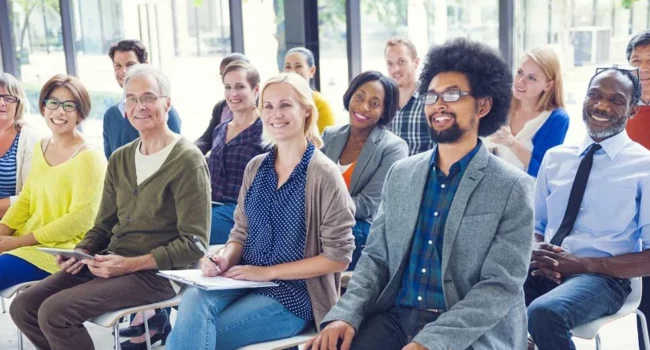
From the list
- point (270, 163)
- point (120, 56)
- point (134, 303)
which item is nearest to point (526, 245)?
point (270, 163)

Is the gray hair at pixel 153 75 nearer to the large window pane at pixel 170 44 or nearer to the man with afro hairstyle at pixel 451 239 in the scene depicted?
the man with afro hairstyle at pixel 451 239

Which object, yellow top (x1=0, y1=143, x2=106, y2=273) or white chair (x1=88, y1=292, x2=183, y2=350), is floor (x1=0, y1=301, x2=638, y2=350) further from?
white chair (x1=88, y1=292, x2=183, y2=350)

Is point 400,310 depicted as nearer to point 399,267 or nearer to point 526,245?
point 399,267

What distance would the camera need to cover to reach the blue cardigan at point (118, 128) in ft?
13.6

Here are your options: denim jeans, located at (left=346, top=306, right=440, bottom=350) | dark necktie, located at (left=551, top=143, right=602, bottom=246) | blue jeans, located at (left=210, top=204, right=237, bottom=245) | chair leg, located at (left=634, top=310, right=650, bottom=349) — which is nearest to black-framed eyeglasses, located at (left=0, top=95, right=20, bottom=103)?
blue jeans, located at (left=210, top=204, right=237, bottom=245)

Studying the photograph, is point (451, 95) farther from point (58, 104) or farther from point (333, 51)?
point (333, 51)

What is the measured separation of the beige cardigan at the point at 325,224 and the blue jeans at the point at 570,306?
653mm

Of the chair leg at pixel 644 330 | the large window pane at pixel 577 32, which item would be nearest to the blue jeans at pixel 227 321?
the chair leg at pixel 644 330

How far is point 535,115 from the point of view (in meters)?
3.61

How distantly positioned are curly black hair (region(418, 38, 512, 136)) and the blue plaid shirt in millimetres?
122

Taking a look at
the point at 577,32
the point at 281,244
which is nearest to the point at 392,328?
the point at 281,244

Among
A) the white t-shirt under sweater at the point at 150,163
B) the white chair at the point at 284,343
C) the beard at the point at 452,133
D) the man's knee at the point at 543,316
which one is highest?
the beard at the point at 452,133

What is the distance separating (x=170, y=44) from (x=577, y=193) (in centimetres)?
428

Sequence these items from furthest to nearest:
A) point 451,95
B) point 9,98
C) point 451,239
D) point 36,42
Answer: point 36,42 → point 9,98 → point 451,95 → point 451,239
